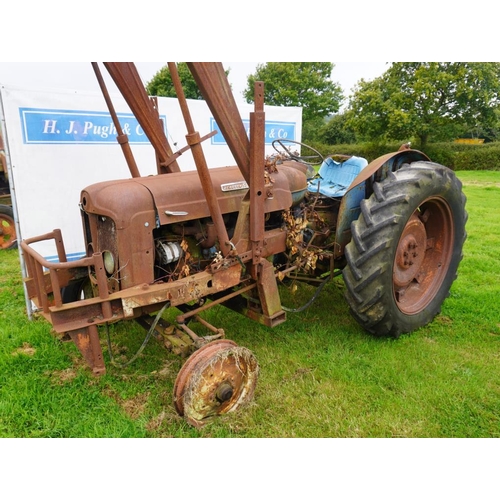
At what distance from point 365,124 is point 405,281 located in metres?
20.8

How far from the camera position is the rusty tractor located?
7.88 ft

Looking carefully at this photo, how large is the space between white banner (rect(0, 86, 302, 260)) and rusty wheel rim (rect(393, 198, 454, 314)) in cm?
301

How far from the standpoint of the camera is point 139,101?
2.93m

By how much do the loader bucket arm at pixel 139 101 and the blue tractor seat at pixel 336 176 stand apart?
55.9 inches

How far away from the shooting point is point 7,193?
7.40 m

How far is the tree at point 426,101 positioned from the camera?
19953mm

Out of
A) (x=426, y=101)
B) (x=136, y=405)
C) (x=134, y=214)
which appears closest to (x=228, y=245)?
(x=134, y=214)

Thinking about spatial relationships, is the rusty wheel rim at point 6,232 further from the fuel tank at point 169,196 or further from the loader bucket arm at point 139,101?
the fuel tank at point 169,196

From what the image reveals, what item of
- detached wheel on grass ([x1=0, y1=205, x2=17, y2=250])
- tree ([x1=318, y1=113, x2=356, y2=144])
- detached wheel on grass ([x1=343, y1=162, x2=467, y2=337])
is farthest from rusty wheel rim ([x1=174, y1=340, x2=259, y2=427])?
tree ([x1=318, y1=113, x2=356, y2=144])

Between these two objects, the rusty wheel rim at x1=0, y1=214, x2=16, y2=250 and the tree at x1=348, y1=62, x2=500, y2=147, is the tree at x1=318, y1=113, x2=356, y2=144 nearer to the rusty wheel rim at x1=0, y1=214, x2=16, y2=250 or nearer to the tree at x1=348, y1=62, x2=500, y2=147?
the tree at x1=348, y1=62, x2=500, y2=147

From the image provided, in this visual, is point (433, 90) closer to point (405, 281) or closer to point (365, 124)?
point (365, 124)

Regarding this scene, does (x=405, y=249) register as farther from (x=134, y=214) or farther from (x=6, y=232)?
(x=6, y=232)

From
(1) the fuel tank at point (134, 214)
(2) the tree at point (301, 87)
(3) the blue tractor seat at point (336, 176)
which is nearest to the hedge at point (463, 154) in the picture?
(2) the tree at point (301, 87)

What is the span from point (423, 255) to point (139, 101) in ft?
8.86
